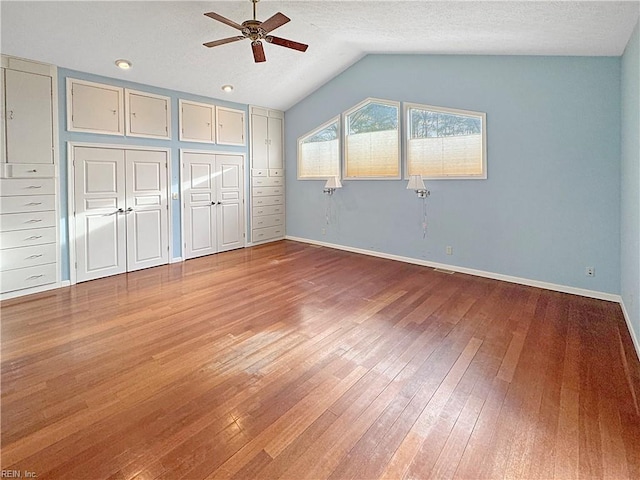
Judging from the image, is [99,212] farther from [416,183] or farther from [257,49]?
[416,183]

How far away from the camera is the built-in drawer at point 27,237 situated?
4066 millimetres

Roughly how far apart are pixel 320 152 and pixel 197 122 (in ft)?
7.86

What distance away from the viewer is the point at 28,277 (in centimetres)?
427

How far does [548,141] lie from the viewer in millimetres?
4258

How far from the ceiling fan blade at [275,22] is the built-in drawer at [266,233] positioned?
4355mm

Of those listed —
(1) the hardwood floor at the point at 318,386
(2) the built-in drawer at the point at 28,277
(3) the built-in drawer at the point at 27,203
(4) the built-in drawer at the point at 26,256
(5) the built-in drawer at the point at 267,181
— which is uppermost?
(5) the built-in drawer at the point at 267,181

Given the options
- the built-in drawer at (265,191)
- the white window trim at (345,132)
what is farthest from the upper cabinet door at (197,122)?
the white window trim at (345,132)

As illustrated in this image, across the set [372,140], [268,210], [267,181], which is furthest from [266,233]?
[372,140]

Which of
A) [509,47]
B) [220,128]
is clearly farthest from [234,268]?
[509,47]

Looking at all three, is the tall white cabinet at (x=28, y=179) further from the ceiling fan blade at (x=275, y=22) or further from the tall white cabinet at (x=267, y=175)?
the tall white cabinet at (x=267, y=175)

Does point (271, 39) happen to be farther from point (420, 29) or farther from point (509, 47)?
point (509, 47)

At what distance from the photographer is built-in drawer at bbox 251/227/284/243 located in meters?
7.32

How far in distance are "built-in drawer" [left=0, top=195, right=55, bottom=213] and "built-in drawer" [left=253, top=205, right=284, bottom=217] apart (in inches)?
139

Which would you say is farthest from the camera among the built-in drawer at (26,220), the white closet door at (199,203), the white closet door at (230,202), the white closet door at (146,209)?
the white closet door at (230,202)
